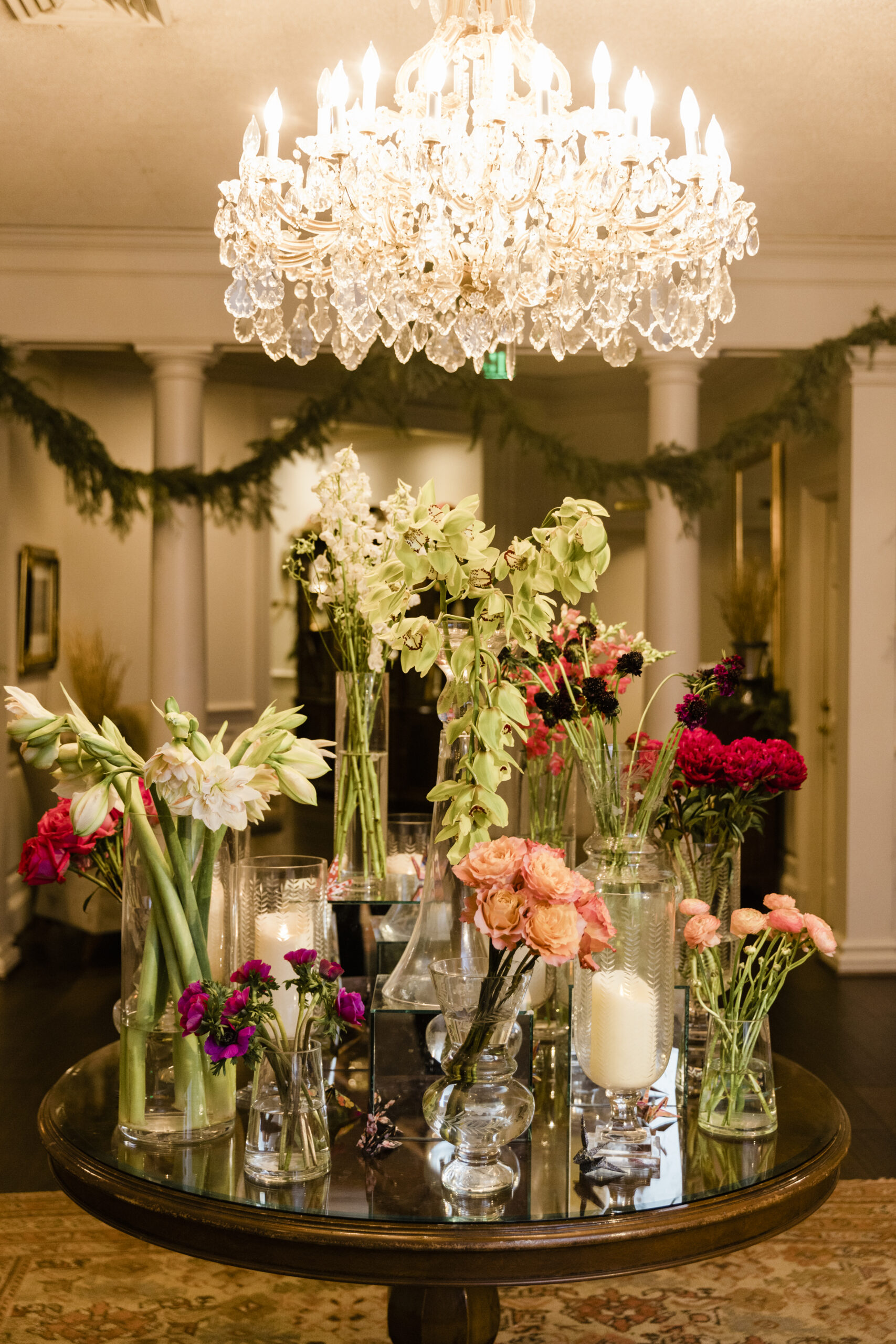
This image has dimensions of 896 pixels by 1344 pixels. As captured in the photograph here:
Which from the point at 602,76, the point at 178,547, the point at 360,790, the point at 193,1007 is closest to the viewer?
the point at 193,1007

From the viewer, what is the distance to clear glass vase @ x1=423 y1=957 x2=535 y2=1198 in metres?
1.46

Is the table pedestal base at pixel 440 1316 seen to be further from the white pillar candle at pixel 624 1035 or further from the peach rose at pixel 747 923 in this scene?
the peach rose at pixel 747 923

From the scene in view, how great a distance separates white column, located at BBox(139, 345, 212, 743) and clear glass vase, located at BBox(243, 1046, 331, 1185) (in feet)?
12.1

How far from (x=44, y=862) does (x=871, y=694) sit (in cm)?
413

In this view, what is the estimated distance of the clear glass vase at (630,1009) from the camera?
152 cm

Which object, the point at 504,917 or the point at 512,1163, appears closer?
the point at 504,917

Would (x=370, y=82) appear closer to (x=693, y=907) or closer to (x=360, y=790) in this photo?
(x=360, y=790)

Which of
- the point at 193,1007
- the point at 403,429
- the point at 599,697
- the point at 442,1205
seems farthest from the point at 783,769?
the point at 403,429

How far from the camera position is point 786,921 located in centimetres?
163

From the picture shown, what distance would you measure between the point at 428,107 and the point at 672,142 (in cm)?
184

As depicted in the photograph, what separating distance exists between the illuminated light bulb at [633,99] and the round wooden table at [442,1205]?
188 centimetres

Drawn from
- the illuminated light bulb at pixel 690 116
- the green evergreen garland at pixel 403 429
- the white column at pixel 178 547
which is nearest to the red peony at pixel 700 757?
the illuminated light bulb at pixel 690 116

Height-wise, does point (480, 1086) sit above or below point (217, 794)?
below

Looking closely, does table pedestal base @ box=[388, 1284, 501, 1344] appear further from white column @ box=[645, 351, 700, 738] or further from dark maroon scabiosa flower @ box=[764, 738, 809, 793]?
white column @ box=[645, 351, 700, 738]
